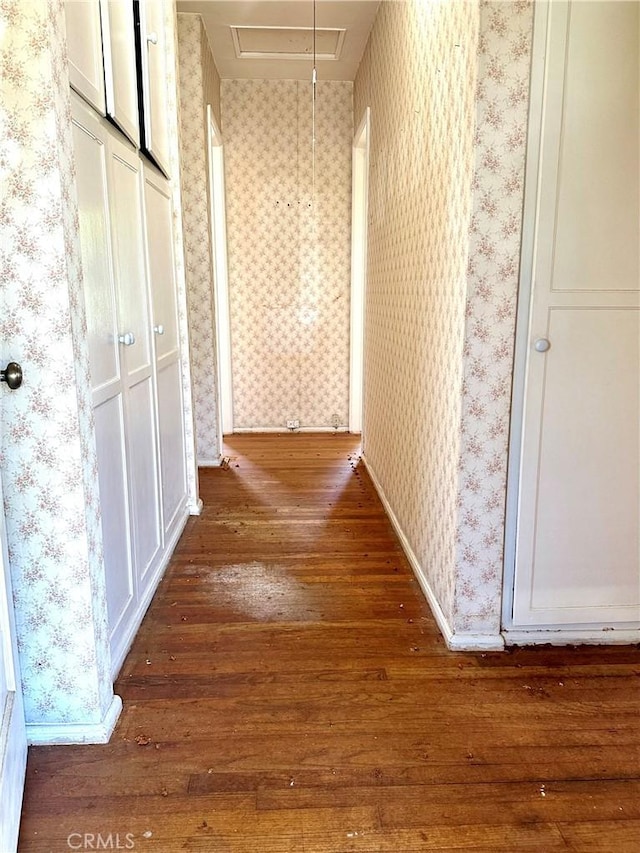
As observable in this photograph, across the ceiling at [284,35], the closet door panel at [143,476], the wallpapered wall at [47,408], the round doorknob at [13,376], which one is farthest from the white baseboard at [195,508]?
the ceiling at [284,35]

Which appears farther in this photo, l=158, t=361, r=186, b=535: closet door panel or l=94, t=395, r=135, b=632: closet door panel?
l=158, t=361, r=186, b=535: closet door panel

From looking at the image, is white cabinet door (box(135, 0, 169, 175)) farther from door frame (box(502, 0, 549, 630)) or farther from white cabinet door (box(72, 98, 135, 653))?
door frame (box(502, 0, 549, 630))

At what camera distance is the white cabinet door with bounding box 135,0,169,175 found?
7.95 ft

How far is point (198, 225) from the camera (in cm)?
400

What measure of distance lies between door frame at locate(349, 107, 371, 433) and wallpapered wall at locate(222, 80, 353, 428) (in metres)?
0.09

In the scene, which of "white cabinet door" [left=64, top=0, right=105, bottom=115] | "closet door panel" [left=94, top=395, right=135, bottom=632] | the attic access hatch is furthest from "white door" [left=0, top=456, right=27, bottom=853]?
the attic access hatch

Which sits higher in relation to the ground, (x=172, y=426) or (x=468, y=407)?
(x=468, y=407)

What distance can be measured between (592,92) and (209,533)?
8.06ft

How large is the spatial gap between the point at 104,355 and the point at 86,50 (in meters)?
0.86

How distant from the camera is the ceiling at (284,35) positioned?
141 inches

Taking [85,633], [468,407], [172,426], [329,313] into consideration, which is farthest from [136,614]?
[329,313]

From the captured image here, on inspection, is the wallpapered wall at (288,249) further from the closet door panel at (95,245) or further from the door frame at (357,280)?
the closet door panel at (95,245)

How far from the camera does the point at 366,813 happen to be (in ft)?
4.79

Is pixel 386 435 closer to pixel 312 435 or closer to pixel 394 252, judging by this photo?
pixel 394 252
